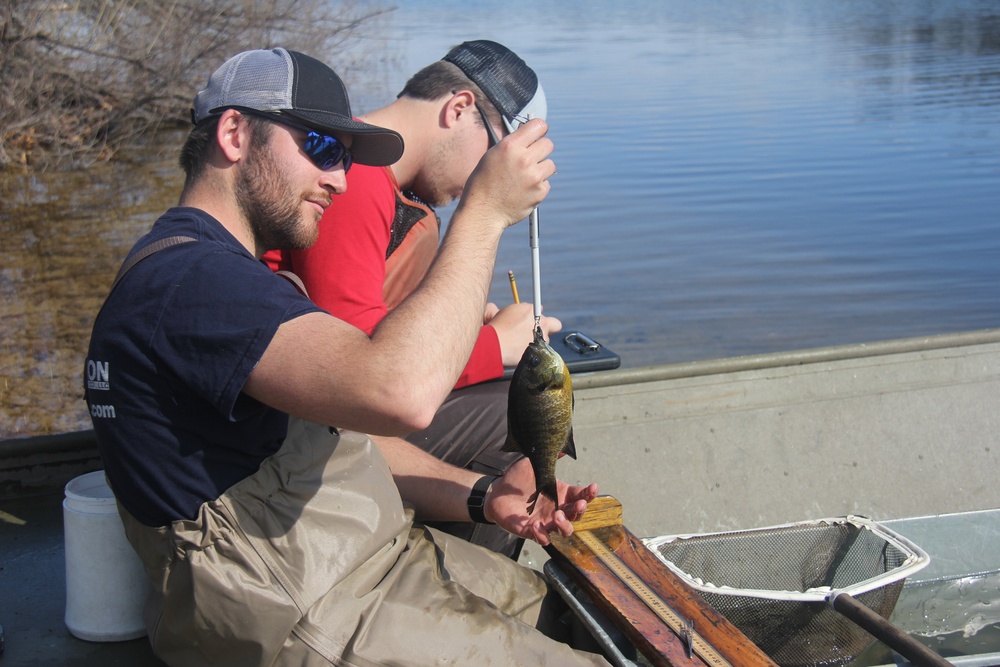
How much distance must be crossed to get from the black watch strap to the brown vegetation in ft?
47.9

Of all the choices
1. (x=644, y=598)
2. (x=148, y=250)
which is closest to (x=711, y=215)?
(x=644, y=598)

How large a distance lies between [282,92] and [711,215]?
35.0ft

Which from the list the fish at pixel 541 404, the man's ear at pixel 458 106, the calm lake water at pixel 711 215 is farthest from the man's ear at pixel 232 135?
the calm lake water at pixel 711 215

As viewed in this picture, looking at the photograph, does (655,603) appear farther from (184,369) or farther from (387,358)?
(184,369)

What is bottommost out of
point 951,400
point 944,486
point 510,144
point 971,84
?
point 971,84

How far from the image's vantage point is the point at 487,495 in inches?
134

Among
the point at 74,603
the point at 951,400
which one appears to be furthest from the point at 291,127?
the point at 951,400

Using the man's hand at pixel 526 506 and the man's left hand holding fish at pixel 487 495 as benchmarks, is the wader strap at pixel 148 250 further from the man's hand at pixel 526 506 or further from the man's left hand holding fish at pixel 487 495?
the man's hand at pixel 526 506

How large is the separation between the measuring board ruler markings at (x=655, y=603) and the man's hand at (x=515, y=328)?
757 millimetres

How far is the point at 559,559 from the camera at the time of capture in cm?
334

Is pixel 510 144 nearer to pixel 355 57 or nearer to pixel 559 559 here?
pixel 559 559

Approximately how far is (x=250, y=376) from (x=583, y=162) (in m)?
13.2

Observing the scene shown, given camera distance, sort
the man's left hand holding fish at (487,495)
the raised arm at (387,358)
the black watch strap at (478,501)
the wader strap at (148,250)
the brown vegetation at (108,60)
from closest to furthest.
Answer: the raised arm at (387,358) → the wader strap at (148,250) → the man's left hand holding fish at (487,495) → the black watch strap at (478,501) → the brown vegetation at (108,60)

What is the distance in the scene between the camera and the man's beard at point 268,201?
2.63 m
